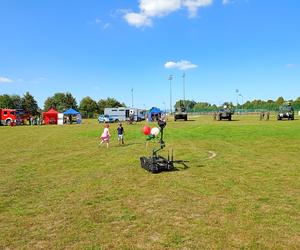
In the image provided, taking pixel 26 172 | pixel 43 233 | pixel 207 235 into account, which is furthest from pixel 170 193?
pixel 26 172

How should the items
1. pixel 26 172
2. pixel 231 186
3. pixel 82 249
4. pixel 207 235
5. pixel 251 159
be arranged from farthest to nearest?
pixel 251 159 → pixel 26 172 → pixel 231 186 → pixel 207 235 → pixel 82 249

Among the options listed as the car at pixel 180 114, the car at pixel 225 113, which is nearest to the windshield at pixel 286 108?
the car at pixel 225 113

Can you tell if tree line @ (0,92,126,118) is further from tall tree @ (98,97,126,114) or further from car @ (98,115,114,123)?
car @ (98,115,114,123)

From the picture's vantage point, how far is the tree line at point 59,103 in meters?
122

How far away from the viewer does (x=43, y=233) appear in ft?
20.4

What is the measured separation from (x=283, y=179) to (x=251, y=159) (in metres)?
4.26

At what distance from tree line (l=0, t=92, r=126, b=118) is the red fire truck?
61240 millimetres

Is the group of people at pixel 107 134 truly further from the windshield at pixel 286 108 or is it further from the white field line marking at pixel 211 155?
the windshield at pixel 286 108

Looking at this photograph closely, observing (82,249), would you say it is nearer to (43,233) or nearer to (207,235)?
(43,233)

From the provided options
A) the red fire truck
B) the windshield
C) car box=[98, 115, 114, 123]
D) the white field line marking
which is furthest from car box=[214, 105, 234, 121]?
the white field line marking

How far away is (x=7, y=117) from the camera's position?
61.1 metres

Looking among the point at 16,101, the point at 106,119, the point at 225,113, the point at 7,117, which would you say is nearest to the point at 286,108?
the point at 225,113

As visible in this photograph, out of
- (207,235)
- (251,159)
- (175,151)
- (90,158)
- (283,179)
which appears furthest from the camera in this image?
(175,151)

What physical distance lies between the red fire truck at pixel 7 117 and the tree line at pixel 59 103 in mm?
61240
